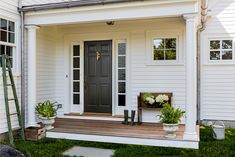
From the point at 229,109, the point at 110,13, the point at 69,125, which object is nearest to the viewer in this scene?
the point at 110,13

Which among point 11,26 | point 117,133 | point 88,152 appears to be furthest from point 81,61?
point 88,152

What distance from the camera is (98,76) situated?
24.8 feet

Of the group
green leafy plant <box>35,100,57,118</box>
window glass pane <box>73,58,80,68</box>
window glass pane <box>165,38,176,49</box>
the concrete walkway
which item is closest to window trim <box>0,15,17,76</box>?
green leafy plant <box>35,100,57,118</box>

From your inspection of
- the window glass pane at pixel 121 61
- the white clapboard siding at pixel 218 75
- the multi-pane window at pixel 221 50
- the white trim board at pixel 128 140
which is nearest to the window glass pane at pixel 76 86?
the window glass pane at pixel 121 61

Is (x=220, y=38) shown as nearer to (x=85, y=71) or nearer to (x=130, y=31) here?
(x=130, y=31)

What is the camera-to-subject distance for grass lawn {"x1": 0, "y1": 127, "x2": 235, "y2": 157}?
4.80 m

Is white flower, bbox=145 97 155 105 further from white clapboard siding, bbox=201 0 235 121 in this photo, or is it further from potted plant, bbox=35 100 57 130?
potted plant, bbox=35 100 57 130

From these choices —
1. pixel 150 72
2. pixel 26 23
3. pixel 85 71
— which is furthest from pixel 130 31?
pixel 26 23

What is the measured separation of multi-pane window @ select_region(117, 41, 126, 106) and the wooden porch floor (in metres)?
0.77

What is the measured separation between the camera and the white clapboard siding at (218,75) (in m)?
7.01

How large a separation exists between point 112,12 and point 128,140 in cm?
261

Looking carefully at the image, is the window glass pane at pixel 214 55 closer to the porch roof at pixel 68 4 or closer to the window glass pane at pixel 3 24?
the porch roof at pixel 68 4

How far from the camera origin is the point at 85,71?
7680mm

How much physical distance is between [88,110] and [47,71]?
5.14 feet
